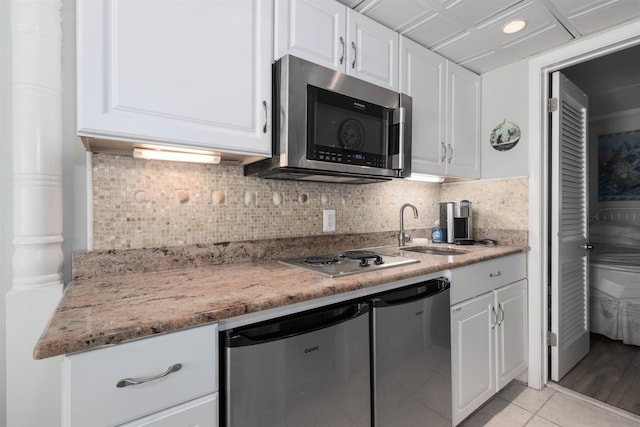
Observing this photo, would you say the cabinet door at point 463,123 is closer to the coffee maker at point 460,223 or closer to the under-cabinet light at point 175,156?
the coffee maker at point 460,223

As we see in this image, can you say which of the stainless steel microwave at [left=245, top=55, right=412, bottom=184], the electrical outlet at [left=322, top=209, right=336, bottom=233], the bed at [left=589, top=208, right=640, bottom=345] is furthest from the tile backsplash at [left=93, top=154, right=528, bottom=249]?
the bed at [left=589, top=208, right=640, bottom=345]

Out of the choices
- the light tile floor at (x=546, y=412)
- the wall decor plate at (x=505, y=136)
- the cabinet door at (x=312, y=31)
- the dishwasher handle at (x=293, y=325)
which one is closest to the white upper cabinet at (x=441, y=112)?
the wall decor plate at (x=505, y=136)

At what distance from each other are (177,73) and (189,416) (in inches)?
40.8

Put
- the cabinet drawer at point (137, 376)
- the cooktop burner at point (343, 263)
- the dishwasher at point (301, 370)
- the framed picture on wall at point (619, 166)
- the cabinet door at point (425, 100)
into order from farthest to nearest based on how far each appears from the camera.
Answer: the framed picture on wall at point (619, 166)
the cabinet door at point (425, 100)
the cooktop burner at point (343, 263)
the dishwasher at point (301, 370)
the cabinet drawer at point (137, 376)

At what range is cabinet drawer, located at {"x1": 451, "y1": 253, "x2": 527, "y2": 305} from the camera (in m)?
1.59

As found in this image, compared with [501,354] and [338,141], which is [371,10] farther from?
[501,354]

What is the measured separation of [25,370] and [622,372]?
3327 mm

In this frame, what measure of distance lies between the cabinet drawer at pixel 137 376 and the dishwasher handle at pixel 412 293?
637 millimetres

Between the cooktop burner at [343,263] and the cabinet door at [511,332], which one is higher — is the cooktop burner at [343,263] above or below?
above

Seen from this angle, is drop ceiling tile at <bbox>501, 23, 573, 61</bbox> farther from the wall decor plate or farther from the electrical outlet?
the electrical outlet

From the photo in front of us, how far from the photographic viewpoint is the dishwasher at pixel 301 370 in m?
0.87

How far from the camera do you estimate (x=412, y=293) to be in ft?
4.45

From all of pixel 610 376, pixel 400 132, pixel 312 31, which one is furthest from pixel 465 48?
pixel 610 376

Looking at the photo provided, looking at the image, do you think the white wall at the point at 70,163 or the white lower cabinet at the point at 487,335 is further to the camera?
the white lower cabinet at the point at 487,335
